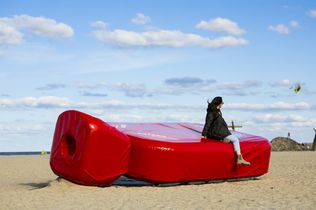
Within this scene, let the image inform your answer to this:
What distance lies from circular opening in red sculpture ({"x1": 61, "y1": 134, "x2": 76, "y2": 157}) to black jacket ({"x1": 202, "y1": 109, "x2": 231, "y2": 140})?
2.90 m

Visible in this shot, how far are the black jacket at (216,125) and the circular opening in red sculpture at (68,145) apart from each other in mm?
2895

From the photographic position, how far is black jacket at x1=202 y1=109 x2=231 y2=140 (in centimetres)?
1090

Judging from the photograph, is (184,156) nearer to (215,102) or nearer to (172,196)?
(172,196)

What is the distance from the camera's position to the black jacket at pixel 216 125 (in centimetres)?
1090

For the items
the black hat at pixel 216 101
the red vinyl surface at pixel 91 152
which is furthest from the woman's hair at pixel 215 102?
the red vinyl surface at pixel 91 152

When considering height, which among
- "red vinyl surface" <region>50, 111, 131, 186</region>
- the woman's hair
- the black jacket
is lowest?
"red vinyl surface" <region>50, 111, 131, 186</region>

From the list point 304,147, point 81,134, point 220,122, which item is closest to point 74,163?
point 81,134

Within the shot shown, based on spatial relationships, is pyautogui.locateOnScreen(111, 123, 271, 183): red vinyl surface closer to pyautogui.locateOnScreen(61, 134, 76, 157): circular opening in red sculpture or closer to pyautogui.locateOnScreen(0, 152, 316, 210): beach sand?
pyautogui.locateOnScreen(0, 152, 316, 210): beach sand

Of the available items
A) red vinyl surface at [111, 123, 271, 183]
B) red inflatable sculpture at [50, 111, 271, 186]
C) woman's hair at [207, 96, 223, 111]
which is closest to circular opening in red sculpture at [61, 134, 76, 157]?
red inflatable sculpture at [50, 111, 271, 186]

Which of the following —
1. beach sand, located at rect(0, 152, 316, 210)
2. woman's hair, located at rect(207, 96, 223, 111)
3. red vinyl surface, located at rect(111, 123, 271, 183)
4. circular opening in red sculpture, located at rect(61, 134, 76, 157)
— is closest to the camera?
beach sand, located at rect(0, 152, 316, 210)

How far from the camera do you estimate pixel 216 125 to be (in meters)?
10.9

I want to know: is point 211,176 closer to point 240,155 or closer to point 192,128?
point 240,155

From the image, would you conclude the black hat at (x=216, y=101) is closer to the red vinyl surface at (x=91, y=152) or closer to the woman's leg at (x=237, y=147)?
the woman's leg at (x=237, y=147)

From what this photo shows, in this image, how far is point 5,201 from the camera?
866 cm
